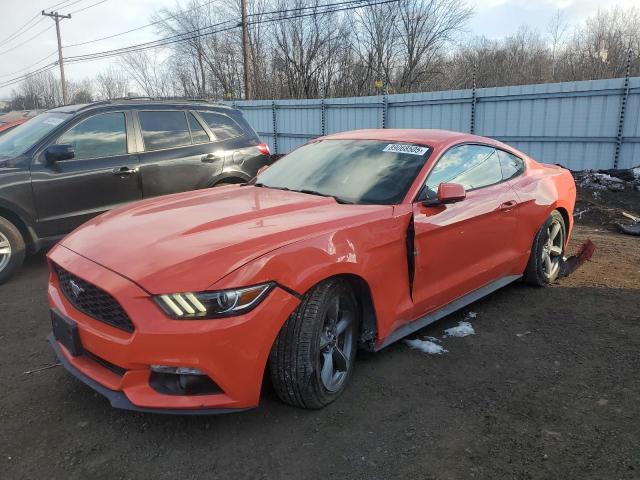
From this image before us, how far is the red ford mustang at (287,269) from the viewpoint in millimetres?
2387

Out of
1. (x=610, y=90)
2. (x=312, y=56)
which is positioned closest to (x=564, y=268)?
(x=610, y=90)

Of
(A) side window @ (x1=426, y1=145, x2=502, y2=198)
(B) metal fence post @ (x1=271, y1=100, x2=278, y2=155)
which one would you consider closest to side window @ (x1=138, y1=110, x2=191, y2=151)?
(A) side window @ (x1=426, y1=145, x2=502, y2=198)

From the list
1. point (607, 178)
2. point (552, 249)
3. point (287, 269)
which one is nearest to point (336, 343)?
point (287, 269)

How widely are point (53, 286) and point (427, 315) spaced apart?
2.48 meters

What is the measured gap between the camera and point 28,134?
5.66 metres

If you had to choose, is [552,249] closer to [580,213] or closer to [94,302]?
[580,213]

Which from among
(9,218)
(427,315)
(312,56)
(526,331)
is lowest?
(526,331)

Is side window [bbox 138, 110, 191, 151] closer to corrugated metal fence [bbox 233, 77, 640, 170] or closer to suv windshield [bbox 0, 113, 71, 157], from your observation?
suv windshield [bbox 0, 113, 71, 157]

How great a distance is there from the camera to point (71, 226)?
5.45 meters

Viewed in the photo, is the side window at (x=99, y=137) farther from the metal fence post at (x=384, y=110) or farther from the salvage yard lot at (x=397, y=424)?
the metal fence post at (x=384, y=110)

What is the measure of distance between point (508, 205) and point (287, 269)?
7.95ft

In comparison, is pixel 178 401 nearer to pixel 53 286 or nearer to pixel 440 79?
pixel 53 286

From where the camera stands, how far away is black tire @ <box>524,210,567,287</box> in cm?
474

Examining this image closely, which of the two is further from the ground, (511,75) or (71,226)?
(511,75)
